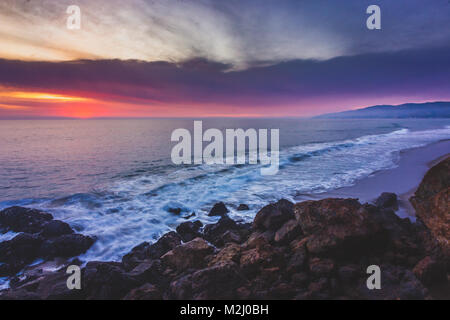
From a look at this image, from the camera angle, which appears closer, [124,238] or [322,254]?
[322,254]

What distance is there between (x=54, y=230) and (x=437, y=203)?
12690 mm

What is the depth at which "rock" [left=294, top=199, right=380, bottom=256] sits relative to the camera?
4691mm

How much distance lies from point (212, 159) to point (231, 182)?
10.5 meters

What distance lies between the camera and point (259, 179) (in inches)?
731

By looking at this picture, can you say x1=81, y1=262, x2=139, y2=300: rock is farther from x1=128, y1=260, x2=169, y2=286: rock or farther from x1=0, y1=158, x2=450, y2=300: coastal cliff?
x1=128, y1=260, x2=169, y2=286: rock

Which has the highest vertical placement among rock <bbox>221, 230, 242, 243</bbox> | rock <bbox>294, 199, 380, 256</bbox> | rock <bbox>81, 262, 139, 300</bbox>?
rock <bbox>294, 199, 380, 256</bbox>

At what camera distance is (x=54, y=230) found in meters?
9.21

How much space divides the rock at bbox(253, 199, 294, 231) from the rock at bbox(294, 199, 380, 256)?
1478 millimetres

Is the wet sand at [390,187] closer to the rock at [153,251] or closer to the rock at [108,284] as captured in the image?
the rock at [153,251]

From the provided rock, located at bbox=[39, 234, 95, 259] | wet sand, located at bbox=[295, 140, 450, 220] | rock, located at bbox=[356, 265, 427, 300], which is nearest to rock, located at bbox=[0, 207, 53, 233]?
rock, located at bbox=[39, 234, 95, 259]

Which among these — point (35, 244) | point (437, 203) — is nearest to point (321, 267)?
point (437, 203)

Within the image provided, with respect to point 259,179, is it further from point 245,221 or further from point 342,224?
point 342,224

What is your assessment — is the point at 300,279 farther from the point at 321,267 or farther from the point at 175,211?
the point at 175,211
